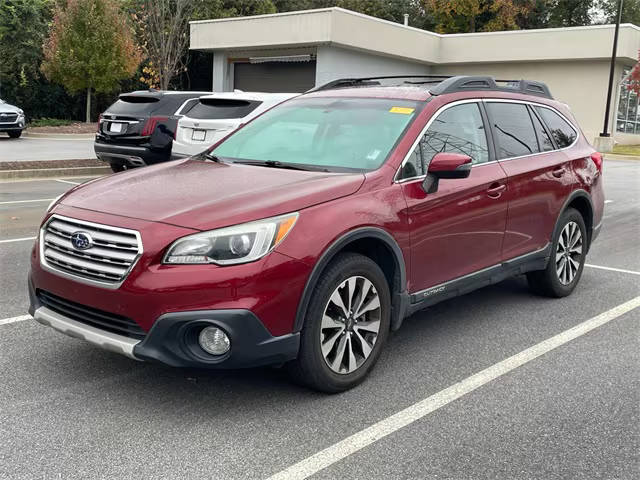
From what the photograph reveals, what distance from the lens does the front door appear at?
4.48m

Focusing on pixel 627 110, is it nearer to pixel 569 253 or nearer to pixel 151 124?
pixel 151 124

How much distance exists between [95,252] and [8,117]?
21928 millimetres

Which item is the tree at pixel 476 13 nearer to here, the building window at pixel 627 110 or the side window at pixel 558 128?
the building window at pixel 627 110

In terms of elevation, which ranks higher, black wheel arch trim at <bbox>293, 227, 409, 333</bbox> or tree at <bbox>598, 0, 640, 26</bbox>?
tree at <bbox>598, 0, 640, 26</bbox>

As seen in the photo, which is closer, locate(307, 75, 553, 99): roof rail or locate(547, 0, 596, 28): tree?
locate(307, 75, 553, 99): roof rail

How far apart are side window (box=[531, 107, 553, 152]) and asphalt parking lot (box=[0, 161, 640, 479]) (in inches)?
58.0

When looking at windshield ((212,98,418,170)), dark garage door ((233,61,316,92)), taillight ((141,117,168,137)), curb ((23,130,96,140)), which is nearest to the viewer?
windshield ((212,98,418,170))

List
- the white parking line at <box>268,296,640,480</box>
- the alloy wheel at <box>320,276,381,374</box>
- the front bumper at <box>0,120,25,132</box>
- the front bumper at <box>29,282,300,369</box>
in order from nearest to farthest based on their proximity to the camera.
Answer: the white parking line at <box>268,296,640,480</box> < the front bumper at <box>29,282,300,369</box> < the alloy wheel at <box>320,276,381,374</box> < the front bumper at <box>0,120,25,132</box>

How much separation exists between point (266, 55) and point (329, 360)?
108 feet

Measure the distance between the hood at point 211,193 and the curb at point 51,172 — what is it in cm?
1093

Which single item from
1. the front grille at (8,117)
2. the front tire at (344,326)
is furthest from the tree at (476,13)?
the front tire at (344,326)

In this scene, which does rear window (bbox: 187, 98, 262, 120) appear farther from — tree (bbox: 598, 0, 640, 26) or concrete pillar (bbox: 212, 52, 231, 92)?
tree (bbox: 598, 0, 640, 26)

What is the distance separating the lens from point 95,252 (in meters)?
3.68

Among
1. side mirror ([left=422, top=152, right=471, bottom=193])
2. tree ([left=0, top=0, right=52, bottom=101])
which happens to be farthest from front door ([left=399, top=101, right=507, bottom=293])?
tree ([left=0, top=0, right=52, bottom=101])
